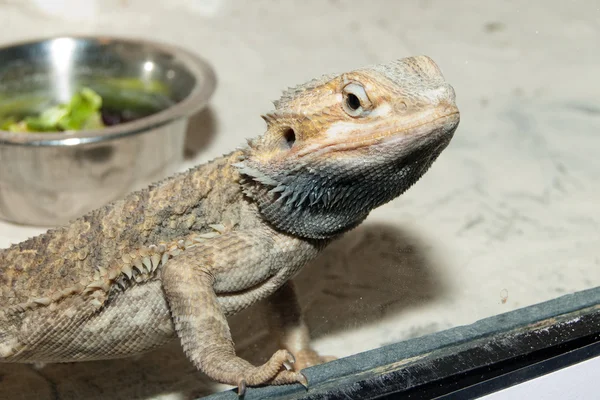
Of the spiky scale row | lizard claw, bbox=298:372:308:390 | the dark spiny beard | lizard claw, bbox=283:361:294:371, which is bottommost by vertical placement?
the spiky scale row

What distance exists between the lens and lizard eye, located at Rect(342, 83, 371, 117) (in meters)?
1.32

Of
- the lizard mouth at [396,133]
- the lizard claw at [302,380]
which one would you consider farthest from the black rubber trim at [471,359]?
the lizard mouth at [396,133]

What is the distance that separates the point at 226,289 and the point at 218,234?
0.42ft

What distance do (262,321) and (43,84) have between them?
5.91 feet

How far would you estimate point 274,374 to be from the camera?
1291 millimetres

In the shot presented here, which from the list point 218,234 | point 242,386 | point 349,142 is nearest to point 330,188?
point 349,142

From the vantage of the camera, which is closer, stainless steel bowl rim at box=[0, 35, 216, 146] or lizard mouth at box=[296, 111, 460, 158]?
lizard mouth at box=[296, 111, 460, 158]

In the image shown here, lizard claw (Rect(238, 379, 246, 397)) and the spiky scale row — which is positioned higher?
lizard claw (Rect(238, 379, 246, 397))

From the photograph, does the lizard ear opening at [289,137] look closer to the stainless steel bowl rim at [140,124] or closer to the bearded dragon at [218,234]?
the bearded dragon at [218,234]

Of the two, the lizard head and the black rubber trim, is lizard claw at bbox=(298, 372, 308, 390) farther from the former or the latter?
the lizard head

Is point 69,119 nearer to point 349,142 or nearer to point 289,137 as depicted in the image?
point 289,137

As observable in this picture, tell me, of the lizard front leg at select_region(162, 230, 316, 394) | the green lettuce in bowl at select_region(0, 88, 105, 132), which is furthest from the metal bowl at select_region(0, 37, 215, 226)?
the lizard front leg at select_region(162, 230, 316, 394)

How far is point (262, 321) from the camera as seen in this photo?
5.80 feet

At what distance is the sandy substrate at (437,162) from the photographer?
5.44ft
